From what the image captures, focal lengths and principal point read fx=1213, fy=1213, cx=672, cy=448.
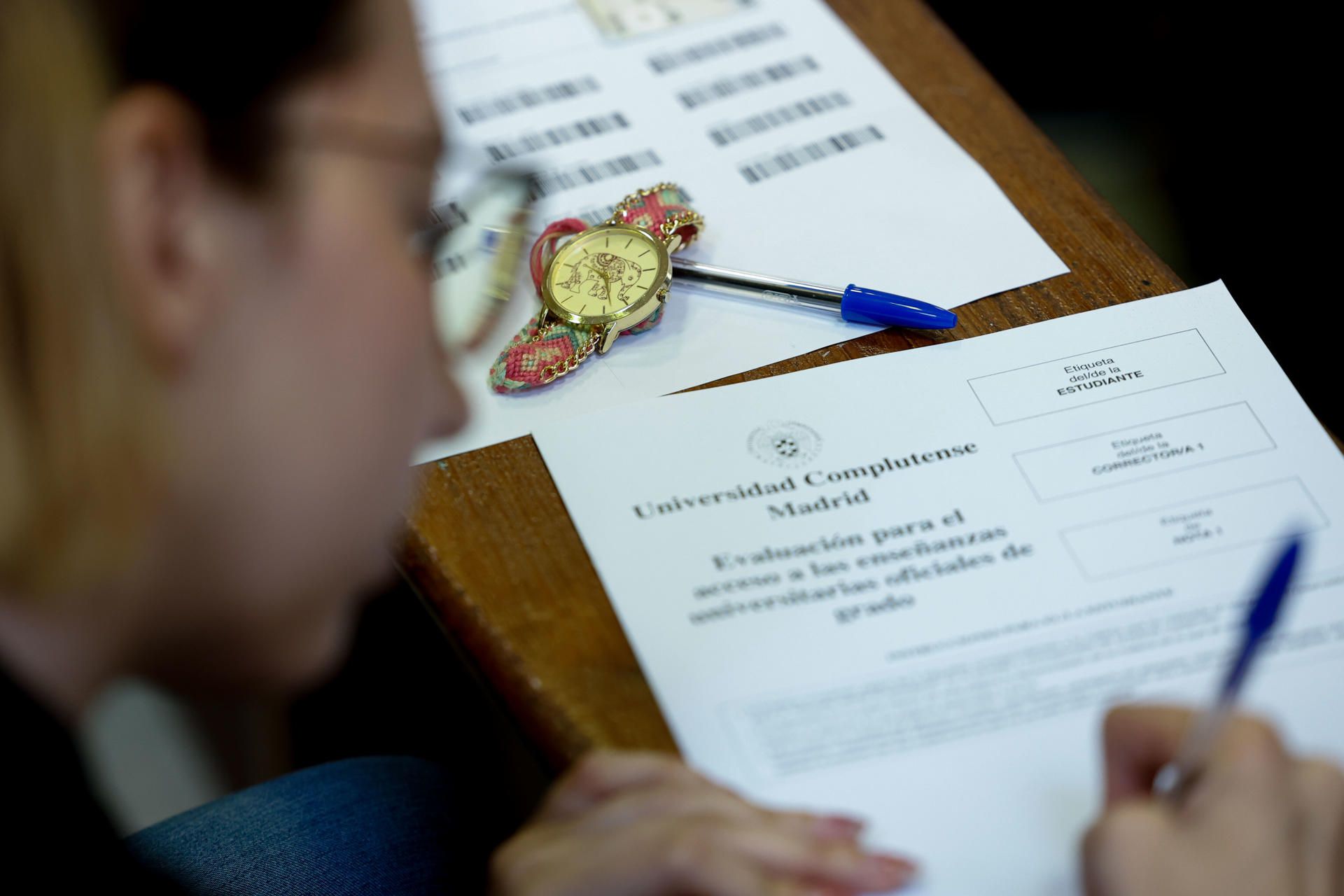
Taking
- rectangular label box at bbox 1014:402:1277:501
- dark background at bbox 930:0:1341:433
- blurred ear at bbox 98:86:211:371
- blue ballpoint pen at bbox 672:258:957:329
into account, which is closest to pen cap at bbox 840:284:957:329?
blue ballpoint pen at bbox 672:258:957:329

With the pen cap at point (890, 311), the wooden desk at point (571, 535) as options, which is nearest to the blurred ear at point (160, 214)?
the wooden desk at point (571, 535)

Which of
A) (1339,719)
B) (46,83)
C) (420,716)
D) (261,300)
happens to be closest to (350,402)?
(261,300)

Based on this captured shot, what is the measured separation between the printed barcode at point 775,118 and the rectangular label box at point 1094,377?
0.33 m

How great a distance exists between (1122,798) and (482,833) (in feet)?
1.73

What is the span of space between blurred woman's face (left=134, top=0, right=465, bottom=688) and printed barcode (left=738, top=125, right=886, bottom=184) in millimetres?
452

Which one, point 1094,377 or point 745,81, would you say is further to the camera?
point 745,81

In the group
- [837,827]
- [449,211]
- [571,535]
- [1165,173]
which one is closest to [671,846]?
[837,827]

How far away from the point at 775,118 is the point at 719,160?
0.07 meters

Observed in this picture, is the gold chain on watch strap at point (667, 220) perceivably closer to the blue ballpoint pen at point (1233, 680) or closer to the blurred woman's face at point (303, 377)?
the blurred woman's face at point (303, 377)

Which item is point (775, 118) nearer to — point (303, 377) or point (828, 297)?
point (828, 297)

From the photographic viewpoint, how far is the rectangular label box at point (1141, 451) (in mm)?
700

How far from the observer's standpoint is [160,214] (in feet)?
1.45

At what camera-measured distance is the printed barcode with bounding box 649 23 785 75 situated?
3.51ft

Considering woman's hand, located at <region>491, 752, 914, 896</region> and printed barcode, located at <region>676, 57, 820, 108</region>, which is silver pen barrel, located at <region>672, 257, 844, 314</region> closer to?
printed barcode, located at <region>676, 57, 820, 108</region>
